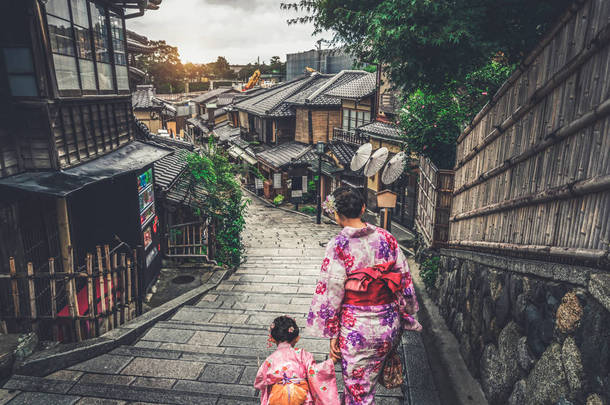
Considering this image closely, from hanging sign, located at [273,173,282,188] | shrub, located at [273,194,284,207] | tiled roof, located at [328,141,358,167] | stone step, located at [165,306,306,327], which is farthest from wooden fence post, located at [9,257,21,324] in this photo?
hanging sign, located at [273,173,282,188]

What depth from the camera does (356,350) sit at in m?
3.56

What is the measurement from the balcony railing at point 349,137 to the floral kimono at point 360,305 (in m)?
19.9

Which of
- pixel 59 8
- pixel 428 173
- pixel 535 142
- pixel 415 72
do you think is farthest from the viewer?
pixel 428 173

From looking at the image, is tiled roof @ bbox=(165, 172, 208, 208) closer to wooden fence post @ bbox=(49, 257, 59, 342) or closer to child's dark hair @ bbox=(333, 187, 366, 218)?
wooden fence post @ bbox=(49, 257, 59, 342)

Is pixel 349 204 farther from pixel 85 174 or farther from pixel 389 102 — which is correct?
pixel 389 102

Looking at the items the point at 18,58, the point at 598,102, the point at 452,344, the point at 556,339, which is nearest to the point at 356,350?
the point at 556,339

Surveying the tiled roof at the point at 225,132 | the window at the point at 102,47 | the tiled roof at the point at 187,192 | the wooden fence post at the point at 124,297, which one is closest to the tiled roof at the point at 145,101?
the tiled roof at the point at 225,132

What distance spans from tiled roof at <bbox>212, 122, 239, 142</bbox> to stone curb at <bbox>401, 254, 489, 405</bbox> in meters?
34.3

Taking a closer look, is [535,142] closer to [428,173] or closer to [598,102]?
[598,102]

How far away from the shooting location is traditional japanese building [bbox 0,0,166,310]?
6.84 metres

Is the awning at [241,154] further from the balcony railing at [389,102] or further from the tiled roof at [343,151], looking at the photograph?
the balcony railing at [389,102]

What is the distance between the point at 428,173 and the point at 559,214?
759 centimetres

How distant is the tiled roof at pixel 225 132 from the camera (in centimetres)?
4045

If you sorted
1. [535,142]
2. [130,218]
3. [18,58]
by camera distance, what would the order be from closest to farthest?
1. [535,142]
2. [18,58]
3. [130,218]
